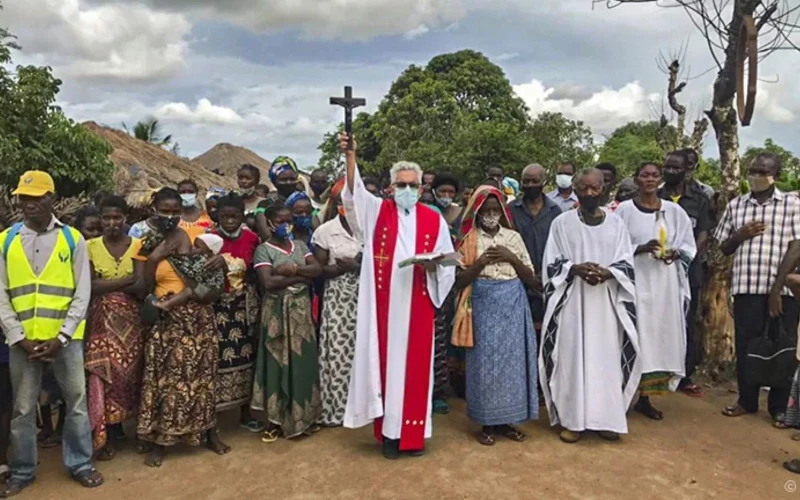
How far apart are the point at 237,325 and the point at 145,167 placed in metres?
12.8

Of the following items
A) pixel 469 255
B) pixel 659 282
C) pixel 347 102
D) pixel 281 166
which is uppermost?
pixel 347 102

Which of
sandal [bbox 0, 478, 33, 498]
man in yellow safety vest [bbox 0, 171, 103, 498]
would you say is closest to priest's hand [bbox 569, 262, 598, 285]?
man in yellow safety vest [bbox 0, 171, 103, 498]

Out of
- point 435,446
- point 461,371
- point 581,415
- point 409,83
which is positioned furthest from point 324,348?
point 409,83

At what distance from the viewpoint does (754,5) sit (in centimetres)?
654

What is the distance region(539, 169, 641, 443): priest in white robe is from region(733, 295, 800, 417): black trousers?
4.12ft

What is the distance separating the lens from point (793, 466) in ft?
14.0

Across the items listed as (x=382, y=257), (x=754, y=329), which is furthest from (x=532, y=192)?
(x=754, y=329)

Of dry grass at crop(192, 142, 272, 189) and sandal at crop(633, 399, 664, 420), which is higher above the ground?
dry grass at crop(192, 142, 272, 189)

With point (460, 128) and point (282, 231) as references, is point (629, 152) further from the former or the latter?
point (282, 231)

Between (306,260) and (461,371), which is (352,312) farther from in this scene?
(461,371)

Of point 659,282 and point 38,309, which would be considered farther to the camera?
point 659,282

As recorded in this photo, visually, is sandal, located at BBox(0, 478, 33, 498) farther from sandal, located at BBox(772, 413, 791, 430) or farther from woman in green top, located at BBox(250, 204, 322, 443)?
sandal, located at BBox(772, 413, 791, 430)

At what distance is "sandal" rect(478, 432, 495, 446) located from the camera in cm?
471

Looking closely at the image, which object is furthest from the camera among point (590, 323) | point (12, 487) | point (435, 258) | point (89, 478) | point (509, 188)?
point (509, 188)
